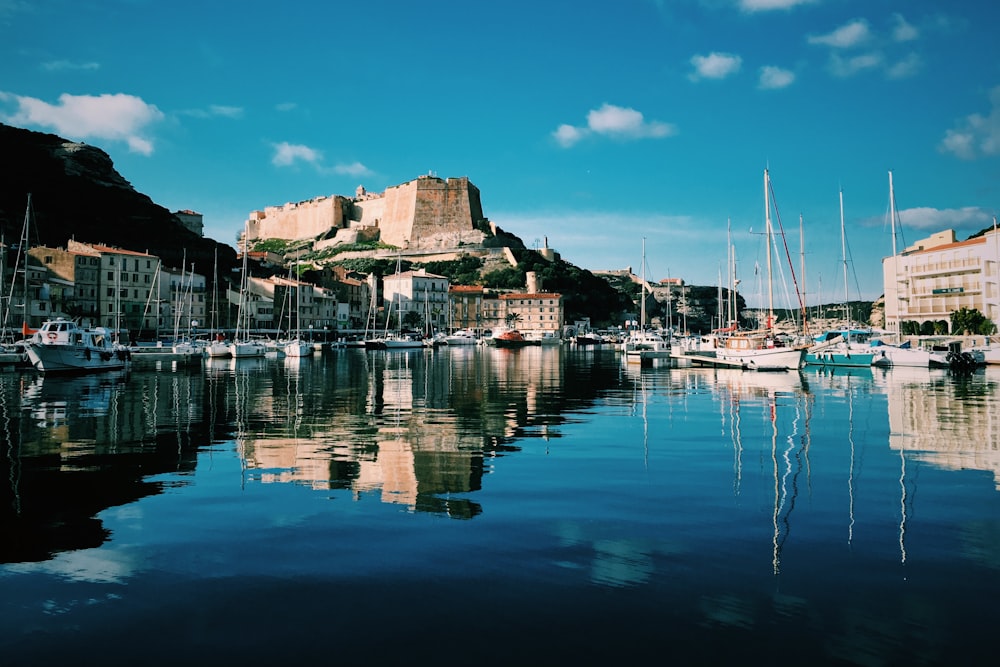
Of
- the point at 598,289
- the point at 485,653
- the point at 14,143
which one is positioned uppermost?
the point at 14,143

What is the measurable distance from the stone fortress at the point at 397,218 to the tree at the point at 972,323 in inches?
3520

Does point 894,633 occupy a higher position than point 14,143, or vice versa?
point 14,143

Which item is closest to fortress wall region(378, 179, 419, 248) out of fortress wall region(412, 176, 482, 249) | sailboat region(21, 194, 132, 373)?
fortress wall region(412, 176, 482, 249)

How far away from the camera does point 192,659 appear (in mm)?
4367

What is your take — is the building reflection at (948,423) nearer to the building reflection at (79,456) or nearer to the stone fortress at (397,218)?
the building reflection at (79,456)

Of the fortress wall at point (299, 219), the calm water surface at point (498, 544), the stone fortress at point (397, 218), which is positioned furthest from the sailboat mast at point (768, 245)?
the fortress wall at point (299, 219)

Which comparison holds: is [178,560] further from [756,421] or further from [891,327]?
[891,327]

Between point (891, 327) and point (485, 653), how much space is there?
261 ft

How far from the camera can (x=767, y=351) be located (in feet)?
119

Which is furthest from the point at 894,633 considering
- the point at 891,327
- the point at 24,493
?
the point at 891,327

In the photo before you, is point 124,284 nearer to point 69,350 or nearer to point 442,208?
point 69,350

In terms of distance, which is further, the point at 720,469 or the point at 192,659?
the point at 720,469

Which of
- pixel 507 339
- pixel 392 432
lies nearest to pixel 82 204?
pixel 507 339

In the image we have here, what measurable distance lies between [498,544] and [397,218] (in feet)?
447
